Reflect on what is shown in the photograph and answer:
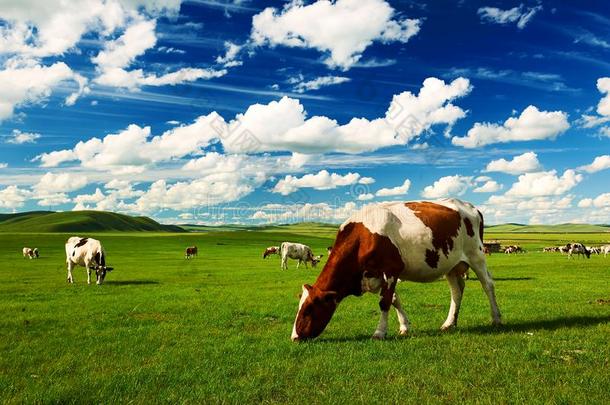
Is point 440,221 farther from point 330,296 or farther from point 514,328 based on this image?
point 330,296

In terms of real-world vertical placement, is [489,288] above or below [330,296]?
below

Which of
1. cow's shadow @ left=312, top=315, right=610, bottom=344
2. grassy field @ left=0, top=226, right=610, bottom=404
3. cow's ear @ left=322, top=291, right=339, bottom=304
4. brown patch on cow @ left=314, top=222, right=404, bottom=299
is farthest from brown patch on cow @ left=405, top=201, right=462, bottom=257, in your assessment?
cow's ear @ left=322, top=291, right=339, bottom=304

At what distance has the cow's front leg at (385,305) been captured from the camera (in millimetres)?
10859

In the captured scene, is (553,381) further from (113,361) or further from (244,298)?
(244,298)

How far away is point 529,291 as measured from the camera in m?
21.5

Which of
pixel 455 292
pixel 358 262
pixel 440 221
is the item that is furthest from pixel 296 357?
pixel 455 292

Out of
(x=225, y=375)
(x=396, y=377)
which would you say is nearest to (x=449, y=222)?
(x=396, y=377)

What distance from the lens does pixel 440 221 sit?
12.0 m

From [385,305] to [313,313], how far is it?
171 cm

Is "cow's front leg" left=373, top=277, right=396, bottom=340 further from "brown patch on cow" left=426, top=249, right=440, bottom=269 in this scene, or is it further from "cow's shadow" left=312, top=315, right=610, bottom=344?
"brown patch on cow" left=426, top=249, right=440, bottom=269

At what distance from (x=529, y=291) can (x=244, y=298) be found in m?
13.1

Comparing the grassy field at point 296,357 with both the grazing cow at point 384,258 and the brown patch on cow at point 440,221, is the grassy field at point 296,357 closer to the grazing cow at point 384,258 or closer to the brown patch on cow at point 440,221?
the grazing cow at point 384,258

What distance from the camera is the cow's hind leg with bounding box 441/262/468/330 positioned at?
40.5 feet

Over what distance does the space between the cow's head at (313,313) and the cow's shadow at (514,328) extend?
334 mm
